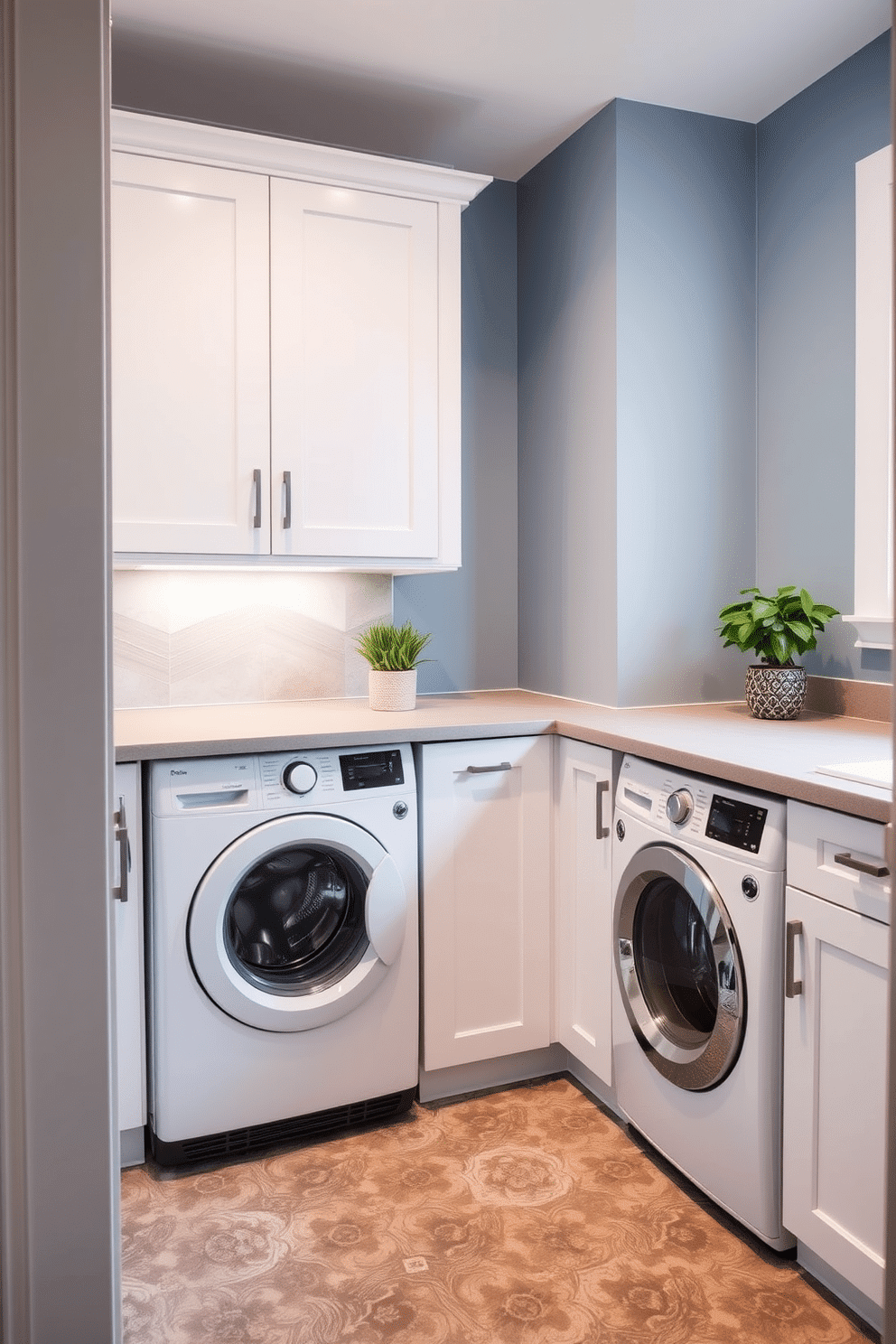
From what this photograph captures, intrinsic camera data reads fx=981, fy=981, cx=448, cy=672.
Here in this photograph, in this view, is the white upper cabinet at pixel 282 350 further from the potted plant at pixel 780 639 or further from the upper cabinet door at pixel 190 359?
the potted plant at pixel 780 639

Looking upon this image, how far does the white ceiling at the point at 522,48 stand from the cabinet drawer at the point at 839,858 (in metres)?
1.79

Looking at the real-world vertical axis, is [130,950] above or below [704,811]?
below

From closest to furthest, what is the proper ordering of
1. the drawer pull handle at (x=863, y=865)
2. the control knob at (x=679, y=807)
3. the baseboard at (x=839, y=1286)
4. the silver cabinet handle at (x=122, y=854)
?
the drawer pull handle at (x=863, y=865) < the baseboard at (x=839, y=1286) < the control knob at (x=679, y=807) < the silver cabinet handle at (x=122, y=854)

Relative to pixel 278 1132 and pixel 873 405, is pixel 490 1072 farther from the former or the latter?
pixel 873 405

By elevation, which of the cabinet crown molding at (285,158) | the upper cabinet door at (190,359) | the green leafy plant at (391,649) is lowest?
the green leafy plant at (391,649)

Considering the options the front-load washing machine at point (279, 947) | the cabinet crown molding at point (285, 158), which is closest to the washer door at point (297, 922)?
the front-load washing machine at point (279, 947)

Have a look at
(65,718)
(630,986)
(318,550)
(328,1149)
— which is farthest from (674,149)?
(328,1149)

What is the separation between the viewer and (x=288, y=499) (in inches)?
96.3

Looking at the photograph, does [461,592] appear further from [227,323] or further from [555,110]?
[555,110]

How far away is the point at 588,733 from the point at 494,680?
35.7 inches

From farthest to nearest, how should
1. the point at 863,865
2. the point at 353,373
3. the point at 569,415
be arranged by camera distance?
the point at 569,415
the point at 353,373
the point at 863,865

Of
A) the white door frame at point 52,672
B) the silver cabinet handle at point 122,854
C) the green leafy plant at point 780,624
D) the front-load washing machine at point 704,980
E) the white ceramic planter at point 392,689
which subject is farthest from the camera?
the white ceramic planter at point 392,689

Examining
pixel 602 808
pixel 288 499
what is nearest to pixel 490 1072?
pixel 602 808

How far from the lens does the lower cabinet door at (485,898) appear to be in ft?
7.58
